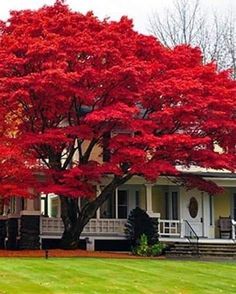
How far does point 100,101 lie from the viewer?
85.4ft

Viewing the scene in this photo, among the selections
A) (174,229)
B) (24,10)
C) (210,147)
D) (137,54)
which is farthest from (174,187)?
(24,10)

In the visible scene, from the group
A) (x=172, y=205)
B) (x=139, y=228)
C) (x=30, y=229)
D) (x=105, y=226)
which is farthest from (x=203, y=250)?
(x=30, y=229)

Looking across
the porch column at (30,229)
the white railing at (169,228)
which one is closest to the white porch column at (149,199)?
the white railing at (169,228)

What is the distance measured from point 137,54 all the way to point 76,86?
343cm

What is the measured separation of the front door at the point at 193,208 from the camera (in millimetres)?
33691

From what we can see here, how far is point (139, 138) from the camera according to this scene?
25031 millimetres

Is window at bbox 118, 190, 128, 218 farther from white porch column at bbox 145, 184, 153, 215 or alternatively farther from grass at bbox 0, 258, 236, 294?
grass at bbox 0, 258, 236, 294

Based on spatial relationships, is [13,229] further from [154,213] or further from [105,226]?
[154,213]

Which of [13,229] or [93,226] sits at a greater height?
[93,226]

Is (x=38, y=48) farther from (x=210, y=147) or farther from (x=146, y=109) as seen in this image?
(x=210, y=147)

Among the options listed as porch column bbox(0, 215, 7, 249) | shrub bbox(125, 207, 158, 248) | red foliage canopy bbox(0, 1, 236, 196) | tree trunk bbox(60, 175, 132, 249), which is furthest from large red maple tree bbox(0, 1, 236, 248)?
porch column bbox(0, 215, 7, 249)

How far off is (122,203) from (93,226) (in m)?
2.98

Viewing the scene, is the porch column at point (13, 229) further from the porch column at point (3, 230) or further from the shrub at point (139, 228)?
the shrub at point (139, 228)

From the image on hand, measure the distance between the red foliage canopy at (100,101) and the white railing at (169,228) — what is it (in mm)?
4956
